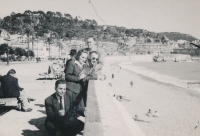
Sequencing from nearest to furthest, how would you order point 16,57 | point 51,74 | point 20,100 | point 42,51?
point 20,100, point 51,74, point 16,57, point 42,51

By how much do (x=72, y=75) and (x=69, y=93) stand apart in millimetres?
277

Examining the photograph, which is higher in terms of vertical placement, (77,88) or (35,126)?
(77,88)

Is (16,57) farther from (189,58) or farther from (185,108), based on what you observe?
(189,58)

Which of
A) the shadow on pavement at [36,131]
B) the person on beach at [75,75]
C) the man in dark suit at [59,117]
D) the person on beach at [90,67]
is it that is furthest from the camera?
the person on beach at [90,67]

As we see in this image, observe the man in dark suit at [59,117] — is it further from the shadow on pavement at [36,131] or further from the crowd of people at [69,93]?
the shadow on pavement at [36,131]

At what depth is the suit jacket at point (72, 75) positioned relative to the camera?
3543mm

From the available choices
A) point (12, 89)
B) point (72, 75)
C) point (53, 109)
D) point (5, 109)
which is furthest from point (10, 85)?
point (53, 109)

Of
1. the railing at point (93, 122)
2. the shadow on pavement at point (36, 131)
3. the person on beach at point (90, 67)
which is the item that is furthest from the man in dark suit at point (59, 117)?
the person on beach at point (90, 67)

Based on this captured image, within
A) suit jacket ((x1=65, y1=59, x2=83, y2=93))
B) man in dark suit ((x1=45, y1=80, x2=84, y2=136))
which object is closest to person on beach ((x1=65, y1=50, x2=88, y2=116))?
suit jacket ((x1=65, y1=59, x2=83, y2=93))

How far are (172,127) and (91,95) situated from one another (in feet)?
15.1

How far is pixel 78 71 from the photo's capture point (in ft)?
11.8

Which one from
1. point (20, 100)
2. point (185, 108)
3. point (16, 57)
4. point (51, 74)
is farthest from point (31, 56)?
point (20, 100)

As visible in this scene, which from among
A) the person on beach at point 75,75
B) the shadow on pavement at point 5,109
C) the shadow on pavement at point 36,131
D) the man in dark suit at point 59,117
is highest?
the person on beach at point 75,75

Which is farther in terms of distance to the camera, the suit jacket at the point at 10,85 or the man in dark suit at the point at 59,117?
the suit jacket at the point at 10,85
